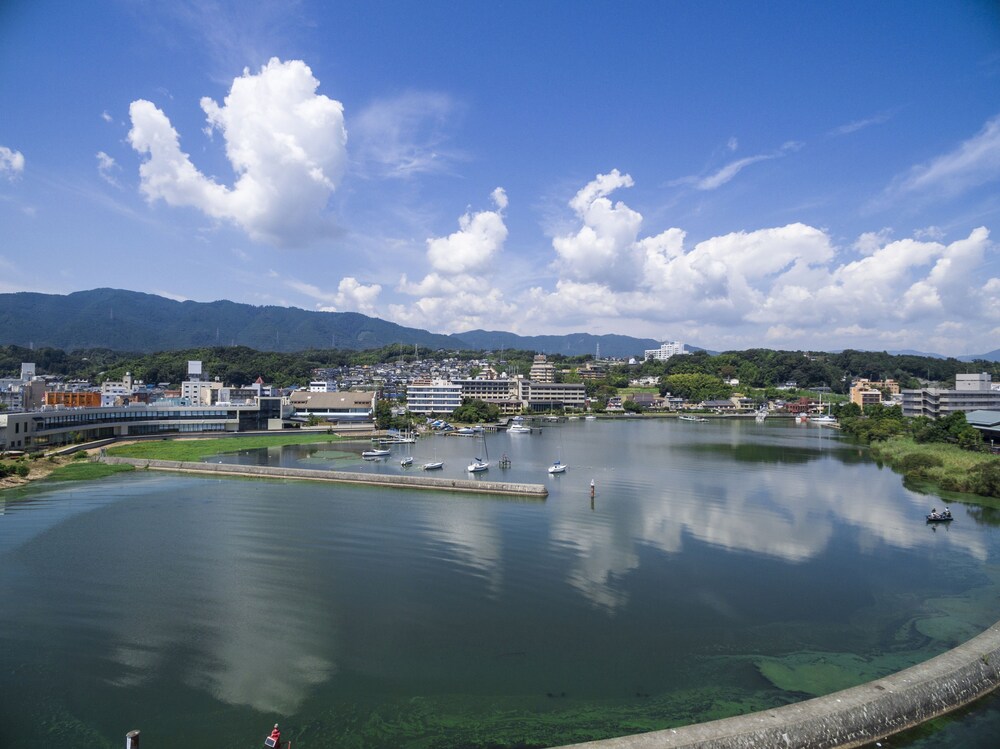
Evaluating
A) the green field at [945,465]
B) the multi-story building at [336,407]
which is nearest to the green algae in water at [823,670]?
the green field at [945,465]

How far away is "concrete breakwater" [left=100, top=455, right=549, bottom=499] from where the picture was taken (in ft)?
52.2

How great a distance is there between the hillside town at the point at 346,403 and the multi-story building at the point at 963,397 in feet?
0.20

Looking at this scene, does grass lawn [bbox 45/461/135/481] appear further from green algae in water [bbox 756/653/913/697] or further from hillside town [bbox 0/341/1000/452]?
green algae in water [bbox 756/653/913/697]

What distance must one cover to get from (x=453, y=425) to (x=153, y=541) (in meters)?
26.6

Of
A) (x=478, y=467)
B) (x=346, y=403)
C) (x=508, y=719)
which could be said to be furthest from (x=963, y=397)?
(x=508, y=719)

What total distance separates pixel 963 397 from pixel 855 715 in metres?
39.0

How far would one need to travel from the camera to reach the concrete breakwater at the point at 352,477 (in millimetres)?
15898

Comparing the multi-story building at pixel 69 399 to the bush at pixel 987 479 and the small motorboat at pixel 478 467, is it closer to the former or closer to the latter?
the small motorboat at pixel 478 467

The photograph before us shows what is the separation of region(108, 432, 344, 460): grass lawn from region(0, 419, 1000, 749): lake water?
5.98 metres

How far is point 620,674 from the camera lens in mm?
6320

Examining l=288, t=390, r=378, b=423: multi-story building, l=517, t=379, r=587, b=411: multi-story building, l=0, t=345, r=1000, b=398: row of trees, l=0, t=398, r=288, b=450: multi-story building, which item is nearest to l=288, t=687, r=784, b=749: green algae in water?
l=0, t=398, r=288, b=450: multi-story building

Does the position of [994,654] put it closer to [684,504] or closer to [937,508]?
[684,504]

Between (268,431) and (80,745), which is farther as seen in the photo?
(268,431)

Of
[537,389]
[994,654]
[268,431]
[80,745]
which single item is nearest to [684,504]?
[994,654]
